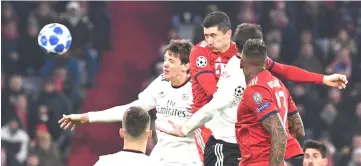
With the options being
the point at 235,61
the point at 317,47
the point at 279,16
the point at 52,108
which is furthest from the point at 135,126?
the point at 279,16

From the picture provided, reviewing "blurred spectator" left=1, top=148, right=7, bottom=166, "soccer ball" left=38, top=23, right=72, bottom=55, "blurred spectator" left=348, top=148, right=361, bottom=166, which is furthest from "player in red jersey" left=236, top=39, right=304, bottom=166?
"blurred spectator" left=1, top=148, right=7, bottom=166

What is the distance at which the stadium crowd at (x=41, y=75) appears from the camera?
53.5 feet

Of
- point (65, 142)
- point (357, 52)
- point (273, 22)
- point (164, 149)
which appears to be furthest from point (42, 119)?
point (164, 149)

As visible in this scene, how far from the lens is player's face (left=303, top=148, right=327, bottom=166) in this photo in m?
9.91

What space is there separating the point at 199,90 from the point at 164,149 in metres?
0.73

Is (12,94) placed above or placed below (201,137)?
below

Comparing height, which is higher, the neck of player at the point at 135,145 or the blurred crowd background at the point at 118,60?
the neck of player at the point at 135,145

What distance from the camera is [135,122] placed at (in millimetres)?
6984

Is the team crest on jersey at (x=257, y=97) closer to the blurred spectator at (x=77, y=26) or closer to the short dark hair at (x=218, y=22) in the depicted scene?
the short dark hair at (x=218, y=22)

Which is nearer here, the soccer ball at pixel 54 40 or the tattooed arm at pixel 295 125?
the tattooed arm at pixel 295 125

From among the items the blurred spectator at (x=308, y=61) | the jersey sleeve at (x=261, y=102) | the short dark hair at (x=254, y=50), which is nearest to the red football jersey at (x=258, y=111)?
the jersey sleeve at (x=261, y=102)

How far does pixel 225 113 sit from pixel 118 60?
9.86m

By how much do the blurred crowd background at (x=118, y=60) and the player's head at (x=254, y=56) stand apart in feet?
27.6

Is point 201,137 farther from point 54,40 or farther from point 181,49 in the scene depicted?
point 54,40
